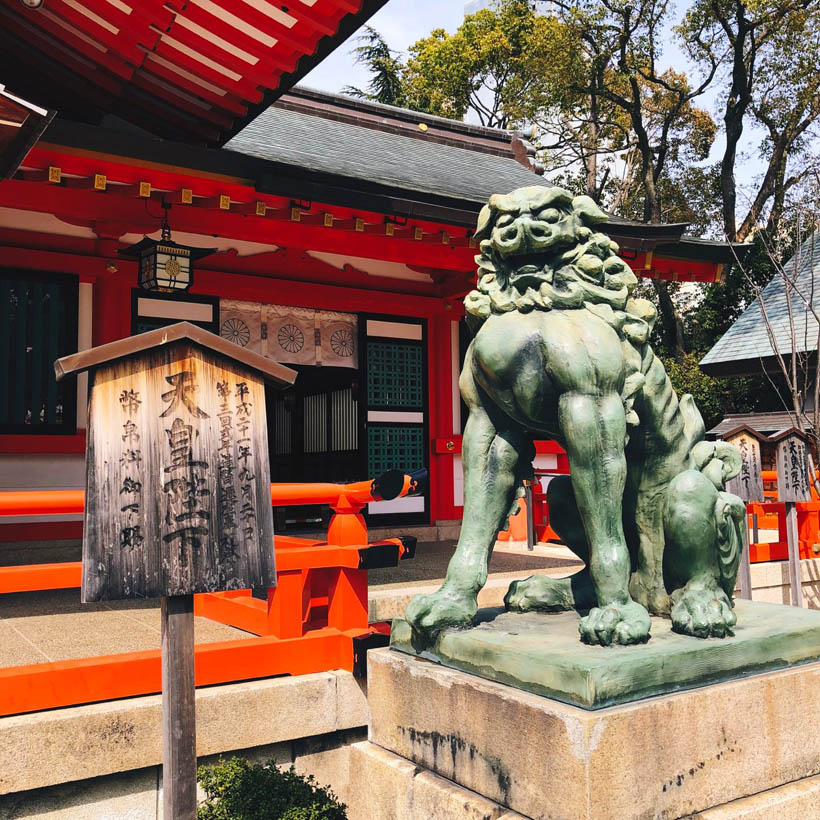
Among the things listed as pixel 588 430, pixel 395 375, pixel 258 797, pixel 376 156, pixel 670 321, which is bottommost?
pixel 258 797

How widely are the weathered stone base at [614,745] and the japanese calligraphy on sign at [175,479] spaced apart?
→ 679 millimetres

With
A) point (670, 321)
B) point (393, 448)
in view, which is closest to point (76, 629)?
point (393, 448)

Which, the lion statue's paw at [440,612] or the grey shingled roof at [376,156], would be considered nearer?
the lion statue's paw at [440,612]

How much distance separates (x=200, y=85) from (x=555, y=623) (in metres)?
4.76

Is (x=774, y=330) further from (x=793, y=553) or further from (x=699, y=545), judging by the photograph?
(x=699, y=545)

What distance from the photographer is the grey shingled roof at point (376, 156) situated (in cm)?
692

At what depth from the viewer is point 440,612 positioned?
2.49 metres

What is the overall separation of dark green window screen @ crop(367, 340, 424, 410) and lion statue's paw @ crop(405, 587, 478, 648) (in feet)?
21.7

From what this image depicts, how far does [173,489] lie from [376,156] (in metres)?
7.42

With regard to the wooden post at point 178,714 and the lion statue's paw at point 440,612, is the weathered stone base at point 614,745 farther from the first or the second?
the wooden post at point 178,714

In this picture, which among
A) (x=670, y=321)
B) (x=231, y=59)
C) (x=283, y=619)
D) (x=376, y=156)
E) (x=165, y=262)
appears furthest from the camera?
(x=670, y=321)

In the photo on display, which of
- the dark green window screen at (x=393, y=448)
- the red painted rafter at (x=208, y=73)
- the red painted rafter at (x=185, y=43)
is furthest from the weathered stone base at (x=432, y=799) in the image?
the dark green window screen at (x=393, y=448)

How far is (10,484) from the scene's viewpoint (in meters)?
7.01

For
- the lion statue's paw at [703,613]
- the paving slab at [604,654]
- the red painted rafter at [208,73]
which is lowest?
the paving slab at [604,654]
